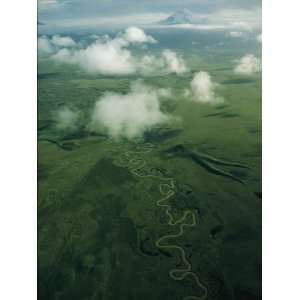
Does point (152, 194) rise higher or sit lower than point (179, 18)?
lower

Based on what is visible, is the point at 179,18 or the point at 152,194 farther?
the point at 179,18

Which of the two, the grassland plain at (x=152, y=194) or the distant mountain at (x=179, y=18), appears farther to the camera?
the distant mountain at (x=179, y=18)

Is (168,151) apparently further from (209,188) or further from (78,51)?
(78,51)

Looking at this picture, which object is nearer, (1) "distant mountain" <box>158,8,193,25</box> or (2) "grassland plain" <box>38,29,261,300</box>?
(2) "grassland plain" <box>38,29,261,300</box>

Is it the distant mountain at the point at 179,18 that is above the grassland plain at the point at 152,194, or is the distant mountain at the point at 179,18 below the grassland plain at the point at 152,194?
above

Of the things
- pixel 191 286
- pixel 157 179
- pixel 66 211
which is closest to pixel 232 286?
pixel 191 286
